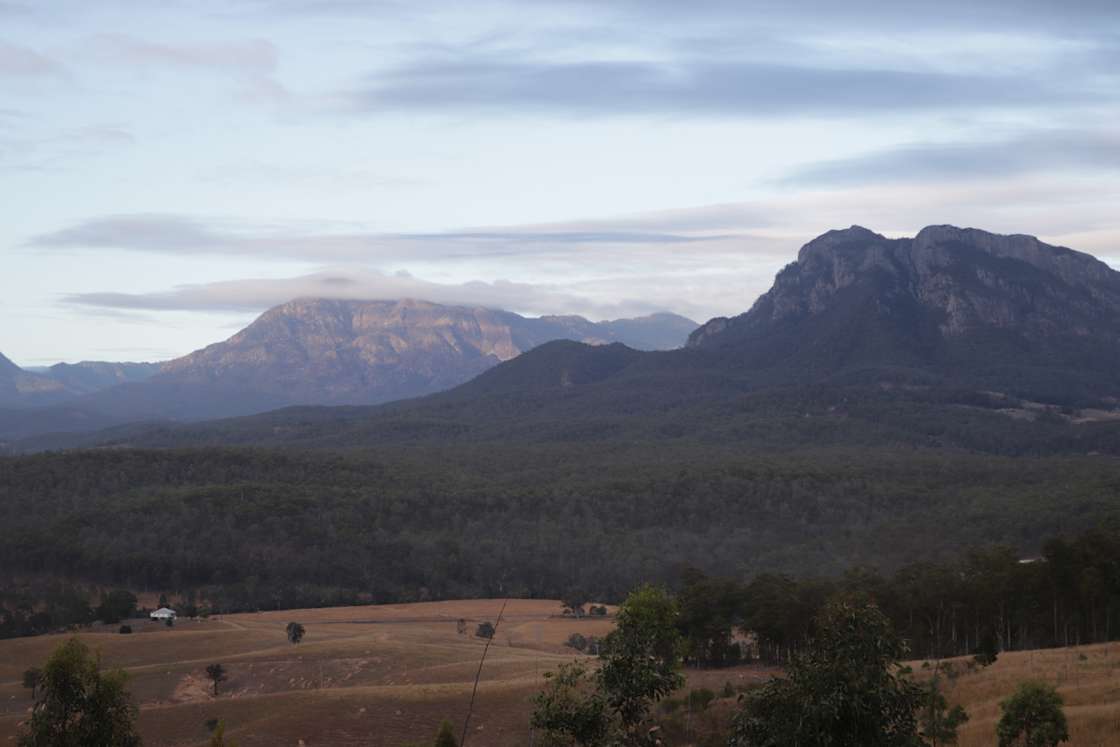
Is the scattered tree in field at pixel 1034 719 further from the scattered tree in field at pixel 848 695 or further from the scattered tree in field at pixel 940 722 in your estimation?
the scattered tree in field at pixel 848 695

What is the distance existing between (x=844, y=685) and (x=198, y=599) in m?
92.6

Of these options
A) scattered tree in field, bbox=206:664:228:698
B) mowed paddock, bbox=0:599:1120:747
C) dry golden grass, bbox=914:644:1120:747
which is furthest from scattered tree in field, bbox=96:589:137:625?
dry golden grass, bbox=914:644:1120:747


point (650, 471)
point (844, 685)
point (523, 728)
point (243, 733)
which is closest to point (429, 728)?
point (523, 728)

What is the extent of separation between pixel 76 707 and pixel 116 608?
2622 inches

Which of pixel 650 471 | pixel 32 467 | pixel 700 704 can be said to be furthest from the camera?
pixel 650 471

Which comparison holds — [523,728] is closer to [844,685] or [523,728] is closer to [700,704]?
[700,704]

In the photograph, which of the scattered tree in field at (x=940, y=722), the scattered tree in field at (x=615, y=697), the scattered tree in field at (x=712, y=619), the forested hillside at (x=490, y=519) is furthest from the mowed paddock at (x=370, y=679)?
the forested hillside at (x=490, y=519)

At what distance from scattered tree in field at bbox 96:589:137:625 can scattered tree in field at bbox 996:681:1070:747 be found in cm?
7220

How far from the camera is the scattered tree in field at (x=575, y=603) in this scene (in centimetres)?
8850

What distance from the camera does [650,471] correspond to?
137 meters

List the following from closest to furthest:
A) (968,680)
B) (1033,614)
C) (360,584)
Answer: (968,680) → (1033,614) → (360,584)

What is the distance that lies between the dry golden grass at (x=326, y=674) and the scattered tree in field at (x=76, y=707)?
22119 millimetres

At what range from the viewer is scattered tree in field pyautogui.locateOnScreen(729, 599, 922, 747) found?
1533cm

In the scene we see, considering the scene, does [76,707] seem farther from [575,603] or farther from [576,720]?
[575,603]
